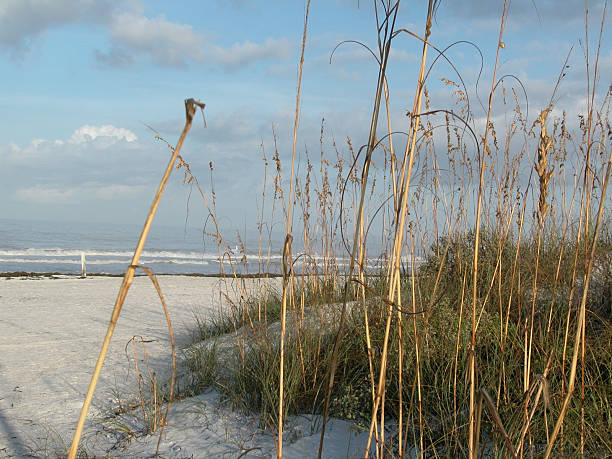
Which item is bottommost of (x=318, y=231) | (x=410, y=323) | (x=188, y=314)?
(x=188, y=314)

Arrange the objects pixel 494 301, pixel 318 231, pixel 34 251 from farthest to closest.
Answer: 1. pixel 34 251
2. pixel 318 231
3. pixel 494 301

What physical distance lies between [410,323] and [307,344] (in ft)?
1.94

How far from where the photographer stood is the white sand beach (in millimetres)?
2363

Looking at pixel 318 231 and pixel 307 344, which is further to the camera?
pixel 318 231

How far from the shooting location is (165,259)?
21.6 meters

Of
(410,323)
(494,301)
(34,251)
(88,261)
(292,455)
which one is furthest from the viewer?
(34,251)

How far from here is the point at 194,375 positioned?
3.12 meters

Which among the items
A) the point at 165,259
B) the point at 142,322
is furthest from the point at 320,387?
the point at 165,259

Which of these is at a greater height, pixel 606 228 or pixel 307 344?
pixel 606 228

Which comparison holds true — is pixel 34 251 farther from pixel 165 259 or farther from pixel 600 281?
pixel 600 281

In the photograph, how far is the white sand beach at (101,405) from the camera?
2363 mm

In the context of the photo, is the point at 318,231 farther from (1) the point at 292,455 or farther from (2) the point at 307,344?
(1) the point at 292,455

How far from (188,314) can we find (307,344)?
402 centimetres

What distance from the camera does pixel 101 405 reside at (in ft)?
9.89
